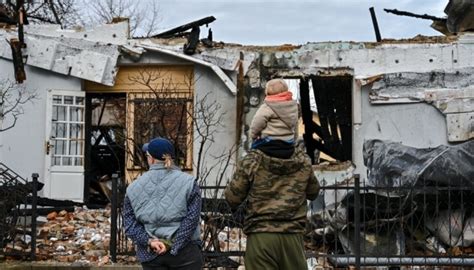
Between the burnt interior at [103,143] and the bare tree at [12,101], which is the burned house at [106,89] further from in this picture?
the burnt interior at [103,143]

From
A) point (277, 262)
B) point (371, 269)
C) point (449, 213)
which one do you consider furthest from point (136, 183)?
point (449, 213)

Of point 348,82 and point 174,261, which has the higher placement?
point 348,82

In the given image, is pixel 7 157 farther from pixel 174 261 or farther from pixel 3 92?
pixel 174 261

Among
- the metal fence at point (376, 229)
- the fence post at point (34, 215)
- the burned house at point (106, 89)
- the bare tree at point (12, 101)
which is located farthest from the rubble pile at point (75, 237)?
the bare tree at point (12, 101)

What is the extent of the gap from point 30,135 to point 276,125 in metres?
10.6

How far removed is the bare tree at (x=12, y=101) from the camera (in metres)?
14.8

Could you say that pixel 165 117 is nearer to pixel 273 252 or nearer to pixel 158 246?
pixel 158 246

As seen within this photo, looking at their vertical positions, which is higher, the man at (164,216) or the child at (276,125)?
the child at (276,125)

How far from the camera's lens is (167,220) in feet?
17.7

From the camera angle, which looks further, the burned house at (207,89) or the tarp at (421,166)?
the burned house at (207,89)

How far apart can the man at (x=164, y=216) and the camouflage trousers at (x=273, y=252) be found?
1.47 feet

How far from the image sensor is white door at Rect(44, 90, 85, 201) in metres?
15.0

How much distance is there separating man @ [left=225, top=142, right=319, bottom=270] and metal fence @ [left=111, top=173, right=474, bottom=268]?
390cm

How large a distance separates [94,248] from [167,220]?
5.45 m
